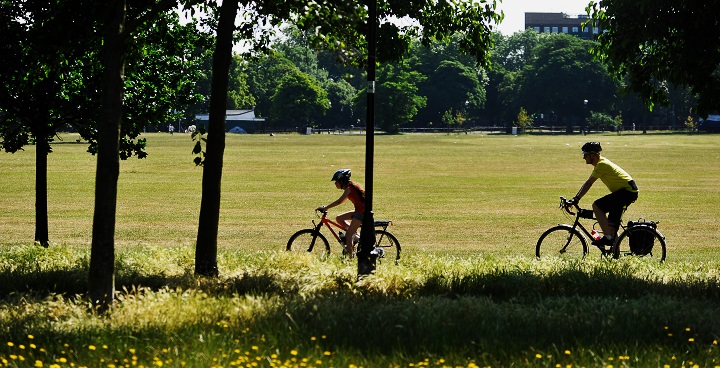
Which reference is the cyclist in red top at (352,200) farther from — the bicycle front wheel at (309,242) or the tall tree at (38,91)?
the tall tree at (38,91)

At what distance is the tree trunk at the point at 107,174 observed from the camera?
9922 mm

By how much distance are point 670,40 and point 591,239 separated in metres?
3.08

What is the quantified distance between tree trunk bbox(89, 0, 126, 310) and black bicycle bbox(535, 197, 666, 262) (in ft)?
21.1

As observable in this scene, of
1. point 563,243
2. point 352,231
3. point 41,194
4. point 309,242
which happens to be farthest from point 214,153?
→ point 41,194

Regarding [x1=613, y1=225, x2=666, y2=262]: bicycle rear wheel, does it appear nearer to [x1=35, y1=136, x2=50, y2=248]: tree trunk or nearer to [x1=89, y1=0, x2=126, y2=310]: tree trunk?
[x1=89, y1=0, x2=126, y2=310]: tree trunk

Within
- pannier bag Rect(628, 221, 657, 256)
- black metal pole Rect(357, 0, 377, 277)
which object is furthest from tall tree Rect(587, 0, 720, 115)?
black metal pole Rect(357, 0, 377, 277)

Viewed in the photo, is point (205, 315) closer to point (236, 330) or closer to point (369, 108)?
point (236, 330)

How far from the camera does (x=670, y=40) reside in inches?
509

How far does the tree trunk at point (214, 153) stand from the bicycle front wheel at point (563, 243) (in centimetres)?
481

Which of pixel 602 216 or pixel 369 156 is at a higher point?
pixel 369 156

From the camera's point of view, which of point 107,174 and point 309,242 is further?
point 309,242

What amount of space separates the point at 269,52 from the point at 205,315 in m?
7.28

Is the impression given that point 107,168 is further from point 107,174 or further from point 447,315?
point 447,315

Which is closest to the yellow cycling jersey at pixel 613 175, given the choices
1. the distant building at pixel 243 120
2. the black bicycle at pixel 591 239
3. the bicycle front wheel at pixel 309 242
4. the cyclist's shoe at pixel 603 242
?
the black bicycle at pixel 591 239
